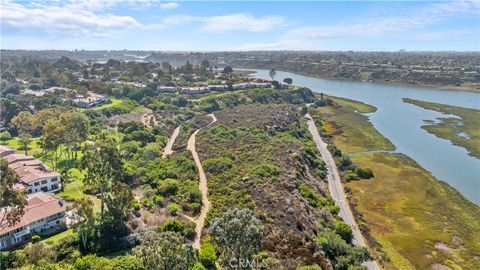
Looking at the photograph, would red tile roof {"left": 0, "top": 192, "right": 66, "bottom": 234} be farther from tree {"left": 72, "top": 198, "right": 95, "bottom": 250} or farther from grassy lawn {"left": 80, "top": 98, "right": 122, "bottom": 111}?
grassy lawn {"left": 80, "top": 98, "right": 122, "bottom": 111}

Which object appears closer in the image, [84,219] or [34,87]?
[84,219]

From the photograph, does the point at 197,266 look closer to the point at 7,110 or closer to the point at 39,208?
the point at 39,208

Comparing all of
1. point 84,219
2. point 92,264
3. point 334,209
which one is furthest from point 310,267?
point 84,219

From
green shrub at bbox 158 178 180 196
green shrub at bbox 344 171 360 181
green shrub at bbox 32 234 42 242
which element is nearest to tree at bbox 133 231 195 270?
green shrub at bbox 32 234 42 242

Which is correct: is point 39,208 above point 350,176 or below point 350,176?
above

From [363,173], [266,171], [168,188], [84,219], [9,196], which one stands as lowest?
[363,173]
